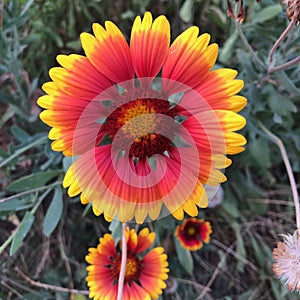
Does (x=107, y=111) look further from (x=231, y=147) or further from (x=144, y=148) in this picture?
(x=231, y=147)

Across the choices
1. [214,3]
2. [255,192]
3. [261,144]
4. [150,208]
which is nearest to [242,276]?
[255,192]

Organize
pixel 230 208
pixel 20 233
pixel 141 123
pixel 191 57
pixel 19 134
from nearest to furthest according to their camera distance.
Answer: pixel 191 57 → pixel 141 123 → pixel 20 233 → pixel 19 134 → pixel 230 208

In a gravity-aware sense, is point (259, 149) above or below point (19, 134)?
below

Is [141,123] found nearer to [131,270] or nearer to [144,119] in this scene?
[144,119]

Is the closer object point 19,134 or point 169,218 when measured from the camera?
point 169,218

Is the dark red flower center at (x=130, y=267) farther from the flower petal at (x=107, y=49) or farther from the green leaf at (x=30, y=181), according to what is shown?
the flower petal at (x=107, y=49)

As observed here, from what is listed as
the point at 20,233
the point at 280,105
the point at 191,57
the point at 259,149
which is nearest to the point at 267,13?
the point at 280,105

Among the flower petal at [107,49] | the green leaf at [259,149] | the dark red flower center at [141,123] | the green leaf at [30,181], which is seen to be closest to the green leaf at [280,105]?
the green leaf at [259,149]

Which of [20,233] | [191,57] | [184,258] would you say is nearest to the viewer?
[191,57]

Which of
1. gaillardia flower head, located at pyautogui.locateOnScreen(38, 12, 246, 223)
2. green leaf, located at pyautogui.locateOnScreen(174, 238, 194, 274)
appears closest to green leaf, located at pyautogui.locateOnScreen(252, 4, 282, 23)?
gaillardia flower head, located at pyautogui.locateOnScreen(38, 12, 246, 223)
